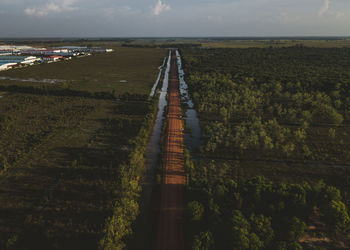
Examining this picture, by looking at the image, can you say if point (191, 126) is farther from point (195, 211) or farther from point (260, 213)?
point (195, 211)

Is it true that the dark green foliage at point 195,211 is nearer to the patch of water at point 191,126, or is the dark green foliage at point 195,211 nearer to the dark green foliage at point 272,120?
the dark green foliage at point 272,120

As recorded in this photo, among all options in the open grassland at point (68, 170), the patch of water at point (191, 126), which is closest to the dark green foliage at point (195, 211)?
the open grassland at point (68, 170)

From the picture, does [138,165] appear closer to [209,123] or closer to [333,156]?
[209,123]

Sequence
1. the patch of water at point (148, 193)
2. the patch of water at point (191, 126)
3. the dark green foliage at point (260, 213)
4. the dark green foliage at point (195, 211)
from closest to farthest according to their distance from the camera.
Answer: the dark green foliage at point (260, 213)
the dark green foliage at point (195, 211)
the patch of water at point (148, 193)
the patch of water at point (191, 126)

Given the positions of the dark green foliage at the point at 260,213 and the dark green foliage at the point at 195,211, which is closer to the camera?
the dark green foliage at the point at 260,213

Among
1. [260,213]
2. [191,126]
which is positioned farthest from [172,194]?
[191,126]

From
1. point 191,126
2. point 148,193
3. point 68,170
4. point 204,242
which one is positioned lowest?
point 148,193

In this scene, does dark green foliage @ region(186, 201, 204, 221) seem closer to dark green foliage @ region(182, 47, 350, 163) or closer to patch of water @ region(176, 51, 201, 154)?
dark green foliage @ region(182, 47, 350, 163)
